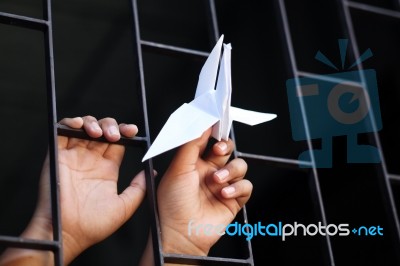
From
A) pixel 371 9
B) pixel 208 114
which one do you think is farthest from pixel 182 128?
pixel 371 9

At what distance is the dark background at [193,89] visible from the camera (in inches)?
127

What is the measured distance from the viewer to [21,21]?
1.45 m

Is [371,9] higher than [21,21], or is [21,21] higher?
[371,9]

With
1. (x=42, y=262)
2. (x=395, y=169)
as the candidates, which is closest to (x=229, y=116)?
(x=42, y=262)

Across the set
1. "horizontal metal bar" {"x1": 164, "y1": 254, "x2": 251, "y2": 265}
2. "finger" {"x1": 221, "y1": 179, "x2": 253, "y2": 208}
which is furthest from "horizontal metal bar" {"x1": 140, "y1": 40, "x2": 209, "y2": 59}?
"horizontal metal bar" {"x1": 164, "y1": 254, "x2": 251, "y2": 265}

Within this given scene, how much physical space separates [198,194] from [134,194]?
0.12 meters

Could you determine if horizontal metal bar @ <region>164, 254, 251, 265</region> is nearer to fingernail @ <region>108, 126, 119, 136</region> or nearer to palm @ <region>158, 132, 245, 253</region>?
palm @ <region>158, 132, 245, 253</region>

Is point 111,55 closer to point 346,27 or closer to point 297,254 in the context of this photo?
point 297,254

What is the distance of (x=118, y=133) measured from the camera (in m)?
1.45

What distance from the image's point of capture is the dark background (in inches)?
127

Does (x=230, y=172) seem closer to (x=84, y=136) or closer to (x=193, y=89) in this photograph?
(x=84, y=136)

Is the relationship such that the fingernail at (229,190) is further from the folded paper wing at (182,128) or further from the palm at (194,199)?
the folded paper wing at (182,128)

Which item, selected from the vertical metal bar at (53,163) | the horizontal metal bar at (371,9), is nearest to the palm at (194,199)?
the vertical metal bar at (53,163)

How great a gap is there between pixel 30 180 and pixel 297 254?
1343mm
